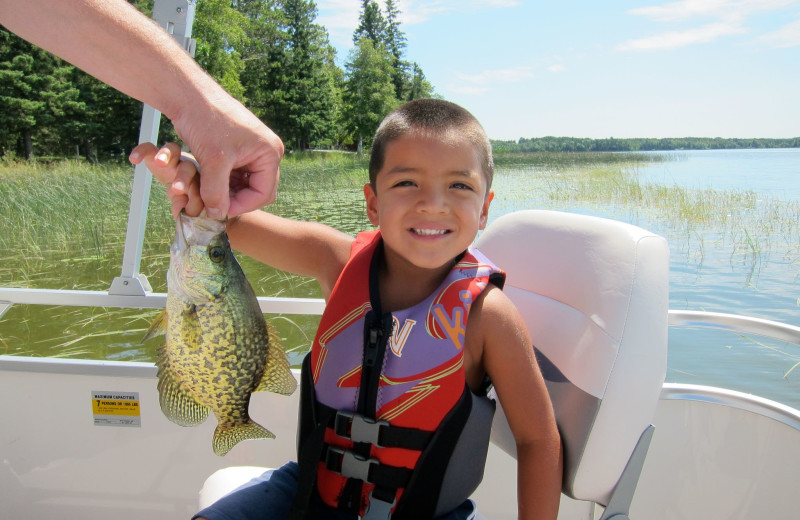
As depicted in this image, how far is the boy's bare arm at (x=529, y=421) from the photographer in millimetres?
1701

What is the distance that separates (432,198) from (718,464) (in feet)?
5.72

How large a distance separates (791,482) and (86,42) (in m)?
2.82

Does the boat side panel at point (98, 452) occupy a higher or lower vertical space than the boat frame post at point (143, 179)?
lower

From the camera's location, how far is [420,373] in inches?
69.1

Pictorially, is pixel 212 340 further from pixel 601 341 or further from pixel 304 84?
pixel 304 84

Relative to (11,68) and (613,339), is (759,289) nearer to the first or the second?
(613,339)

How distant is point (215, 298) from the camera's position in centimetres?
147

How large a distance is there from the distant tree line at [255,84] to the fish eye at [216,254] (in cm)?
3481

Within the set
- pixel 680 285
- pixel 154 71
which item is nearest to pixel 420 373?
pixel 154 71

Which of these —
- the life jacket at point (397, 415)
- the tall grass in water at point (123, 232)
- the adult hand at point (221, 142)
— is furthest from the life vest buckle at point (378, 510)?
the tall grass in water at point (123, 232)

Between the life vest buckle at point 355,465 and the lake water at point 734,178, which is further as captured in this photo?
the lake water at point 734,178

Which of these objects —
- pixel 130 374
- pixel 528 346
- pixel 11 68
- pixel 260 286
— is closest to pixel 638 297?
pixel 528 346

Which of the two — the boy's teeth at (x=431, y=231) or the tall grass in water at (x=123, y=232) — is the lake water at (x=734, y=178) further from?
the boy's teeth at (x=431, y=231)

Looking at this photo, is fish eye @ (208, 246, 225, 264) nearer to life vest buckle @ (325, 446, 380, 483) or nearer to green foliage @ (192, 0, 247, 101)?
life vest buckle @ (325, 446, 380, 483)
